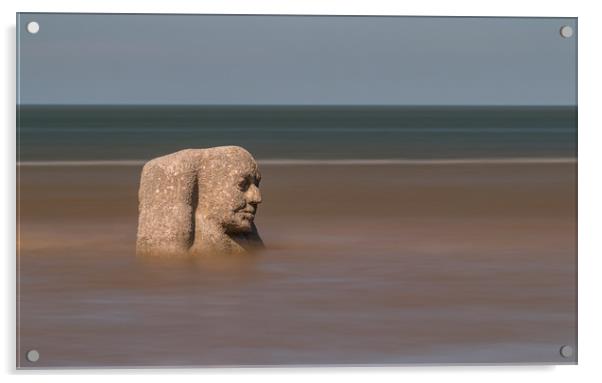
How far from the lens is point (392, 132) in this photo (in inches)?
475

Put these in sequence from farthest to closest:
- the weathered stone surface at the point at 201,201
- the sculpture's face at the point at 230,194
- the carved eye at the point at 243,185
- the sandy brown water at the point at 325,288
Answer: the carved eye at the point at 243,185, the sculpture's face at the point at 230,194, the weathered stone surface at the point at 201,201, the sandy brown water at the point at 325,288

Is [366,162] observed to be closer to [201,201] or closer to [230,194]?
[230,194]

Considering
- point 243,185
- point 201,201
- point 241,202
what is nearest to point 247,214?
point 241,202

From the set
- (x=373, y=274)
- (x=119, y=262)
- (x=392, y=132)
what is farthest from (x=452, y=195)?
(x=119, y=262)

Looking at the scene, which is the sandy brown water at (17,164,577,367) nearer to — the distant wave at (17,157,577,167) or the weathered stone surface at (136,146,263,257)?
the distant wave at (17,157,577,167)

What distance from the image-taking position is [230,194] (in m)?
11.9

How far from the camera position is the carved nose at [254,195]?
12047mm

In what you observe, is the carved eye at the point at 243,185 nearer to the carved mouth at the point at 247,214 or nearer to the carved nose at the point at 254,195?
the carved nose at the point at 254,195

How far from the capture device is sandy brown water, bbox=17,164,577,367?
10258 mm

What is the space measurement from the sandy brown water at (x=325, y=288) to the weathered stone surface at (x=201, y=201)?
0.73 feet

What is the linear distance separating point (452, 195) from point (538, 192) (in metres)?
1.15

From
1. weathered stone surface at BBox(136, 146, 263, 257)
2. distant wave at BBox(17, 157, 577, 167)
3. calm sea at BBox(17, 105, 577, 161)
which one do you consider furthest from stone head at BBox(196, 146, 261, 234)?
distant wave at BBox(17, 157, 577, 167)

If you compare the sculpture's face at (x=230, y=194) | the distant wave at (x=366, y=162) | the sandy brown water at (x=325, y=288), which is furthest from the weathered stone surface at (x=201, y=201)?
the distant wave at (x=366, y=162)

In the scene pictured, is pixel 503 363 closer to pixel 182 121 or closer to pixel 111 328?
pixel 111 328
